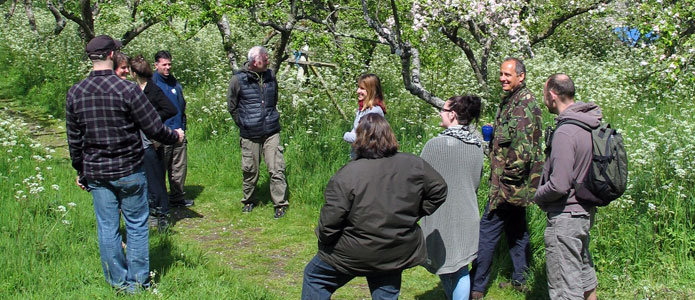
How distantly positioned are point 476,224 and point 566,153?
82cm

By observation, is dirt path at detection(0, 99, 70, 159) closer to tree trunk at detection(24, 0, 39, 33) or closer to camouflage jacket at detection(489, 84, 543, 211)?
tree trunk at detection(24, 0, 39, 33)

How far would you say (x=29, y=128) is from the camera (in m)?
11.0

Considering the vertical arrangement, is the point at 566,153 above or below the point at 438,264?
above

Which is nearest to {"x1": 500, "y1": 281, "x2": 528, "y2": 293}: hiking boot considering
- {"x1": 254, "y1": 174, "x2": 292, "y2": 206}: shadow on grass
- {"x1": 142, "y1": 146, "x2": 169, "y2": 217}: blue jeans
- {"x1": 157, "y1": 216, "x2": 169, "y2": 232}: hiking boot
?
{"x1": 254, "y1": 174, "x2": 292, "y2": 206}: shadow on grass

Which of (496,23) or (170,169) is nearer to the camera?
(170,169)

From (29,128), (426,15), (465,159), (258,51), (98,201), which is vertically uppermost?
(426,15)

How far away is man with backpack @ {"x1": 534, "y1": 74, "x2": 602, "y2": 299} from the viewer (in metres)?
3.91

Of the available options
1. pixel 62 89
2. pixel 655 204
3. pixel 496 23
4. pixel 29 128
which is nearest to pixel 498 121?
pixel 655 204

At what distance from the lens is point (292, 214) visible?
723 centimetres

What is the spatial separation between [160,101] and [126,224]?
2.15 metres

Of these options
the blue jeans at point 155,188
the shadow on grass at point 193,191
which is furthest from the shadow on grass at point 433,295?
the shadow on grass at point 193,191

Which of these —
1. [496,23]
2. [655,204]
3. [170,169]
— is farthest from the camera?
[496,23]

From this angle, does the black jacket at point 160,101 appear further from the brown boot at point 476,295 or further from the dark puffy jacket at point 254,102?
the brown boot at point 476,295

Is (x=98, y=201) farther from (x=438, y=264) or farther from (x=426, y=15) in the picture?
(x=426, y=15)
